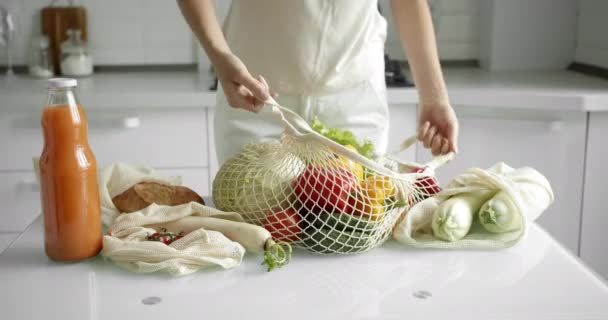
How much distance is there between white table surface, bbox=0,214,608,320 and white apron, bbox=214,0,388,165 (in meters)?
0.49

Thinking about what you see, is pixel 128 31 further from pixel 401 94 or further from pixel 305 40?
pixel 305 40

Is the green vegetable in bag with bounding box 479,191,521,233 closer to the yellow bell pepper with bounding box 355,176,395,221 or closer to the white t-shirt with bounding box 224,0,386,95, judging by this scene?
the yellow bell pepper with bounding box 355,176,395,221

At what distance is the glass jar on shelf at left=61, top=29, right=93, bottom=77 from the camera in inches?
95.3

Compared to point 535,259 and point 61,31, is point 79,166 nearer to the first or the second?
point 535,259

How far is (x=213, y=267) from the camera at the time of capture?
837mm

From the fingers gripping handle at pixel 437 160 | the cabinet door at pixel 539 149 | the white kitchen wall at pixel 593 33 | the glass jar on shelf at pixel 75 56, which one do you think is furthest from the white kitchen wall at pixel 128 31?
the fingers gripping handle at pixel 437 160

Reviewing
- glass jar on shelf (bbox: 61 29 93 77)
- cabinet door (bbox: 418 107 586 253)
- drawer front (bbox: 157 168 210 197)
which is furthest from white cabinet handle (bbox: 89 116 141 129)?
cabinet door (bbox: 418 107 586 253)

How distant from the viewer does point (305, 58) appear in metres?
1.30

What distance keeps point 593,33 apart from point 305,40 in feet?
4.92

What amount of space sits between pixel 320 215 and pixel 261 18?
591 mm

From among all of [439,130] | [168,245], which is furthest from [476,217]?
[168,245]

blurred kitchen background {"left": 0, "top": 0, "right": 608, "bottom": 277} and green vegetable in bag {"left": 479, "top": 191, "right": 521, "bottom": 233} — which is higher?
green vegetable in bag {"left": 479, "top": 191, "right": 521, "bottom": 233}

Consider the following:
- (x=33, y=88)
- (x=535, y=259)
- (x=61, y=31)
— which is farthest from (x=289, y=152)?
(x=61, y=31)

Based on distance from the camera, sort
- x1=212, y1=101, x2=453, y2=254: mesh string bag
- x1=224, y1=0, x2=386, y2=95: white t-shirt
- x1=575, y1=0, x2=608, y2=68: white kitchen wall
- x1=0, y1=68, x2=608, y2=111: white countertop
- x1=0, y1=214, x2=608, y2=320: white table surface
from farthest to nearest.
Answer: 1. x1=575, y1=0, x2=608, y2=68: white kitchen wall
2. x1=0, y1=68, x2=608, y2=111: white countertop
3. x1=224, y1=0, x2=386, y2=95: white t-shirt
4. x1=212, y1=101, x2=453, y2=254: mesh string bag
5. x1=0, y1=214, x2=608, y2=320: white table surface
